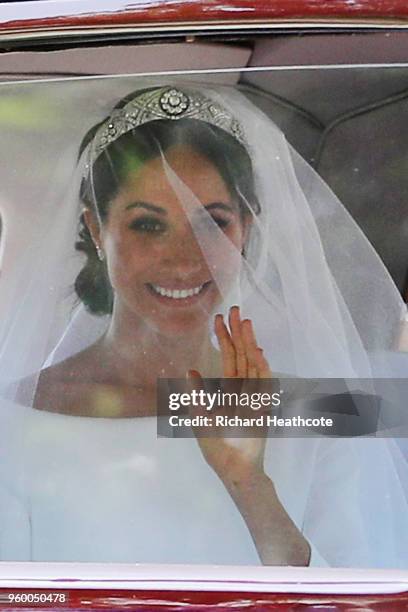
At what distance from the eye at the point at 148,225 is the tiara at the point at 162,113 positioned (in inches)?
7.1

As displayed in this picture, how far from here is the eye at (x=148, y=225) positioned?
197cm

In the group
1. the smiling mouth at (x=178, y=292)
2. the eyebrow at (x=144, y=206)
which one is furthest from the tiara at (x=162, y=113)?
the smiling mouth at (x=178, y=292)

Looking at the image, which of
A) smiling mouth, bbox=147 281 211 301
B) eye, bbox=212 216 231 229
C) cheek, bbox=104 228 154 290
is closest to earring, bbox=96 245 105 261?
cheek, bbox=104 228 154 290

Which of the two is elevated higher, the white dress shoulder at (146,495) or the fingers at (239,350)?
the fingers at (239,350)

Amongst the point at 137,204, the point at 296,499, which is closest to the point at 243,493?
the point at 296,499

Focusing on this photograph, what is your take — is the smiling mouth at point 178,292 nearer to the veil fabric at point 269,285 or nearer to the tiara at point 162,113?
the veil fabric at point 269,285

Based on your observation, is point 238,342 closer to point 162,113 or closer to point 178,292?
point 178,292

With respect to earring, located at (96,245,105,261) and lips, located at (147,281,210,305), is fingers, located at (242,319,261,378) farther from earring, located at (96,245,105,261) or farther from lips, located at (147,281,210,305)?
earring, located at (96,245,105,261)

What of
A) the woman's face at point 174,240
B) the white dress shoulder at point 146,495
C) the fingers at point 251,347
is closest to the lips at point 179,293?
the woman's face at point 174,240

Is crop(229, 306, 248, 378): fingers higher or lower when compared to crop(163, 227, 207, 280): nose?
lower

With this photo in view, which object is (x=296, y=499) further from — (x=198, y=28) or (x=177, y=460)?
(x=198, y=28)

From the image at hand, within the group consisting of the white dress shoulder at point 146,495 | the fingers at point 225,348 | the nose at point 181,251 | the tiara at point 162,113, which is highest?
the tiara at point 162,113

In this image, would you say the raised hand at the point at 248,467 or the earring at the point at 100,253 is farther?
the earring at the point at 100,253

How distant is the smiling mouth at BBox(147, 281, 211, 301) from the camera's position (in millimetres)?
1969
